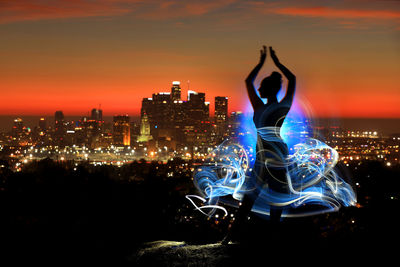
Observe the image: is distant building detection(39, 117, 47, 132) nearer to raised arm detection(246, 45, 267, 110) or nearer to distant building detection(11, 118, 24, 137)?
distant building detection(11, 118, 24, 137)

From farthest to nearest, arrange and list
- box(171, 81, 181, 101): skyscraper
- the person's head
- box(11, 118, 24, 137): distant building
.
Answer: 1. box(171, 81, 181, 101): skyscraper
2. box(11, 118, 24, 137): distant building
3. the person's head

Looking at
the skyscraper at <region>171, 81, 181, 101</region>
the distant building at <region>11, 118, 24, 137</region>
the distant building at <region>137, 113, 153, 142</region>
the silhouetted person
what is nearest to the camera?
the silhouetted person

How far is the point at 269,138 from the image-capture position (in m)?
4.22

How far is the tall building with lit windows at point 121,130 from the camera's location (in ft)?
522

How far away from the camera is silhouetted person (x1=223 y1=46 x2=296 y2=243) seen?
13.7ft

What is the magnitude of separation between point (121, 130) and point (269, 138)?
6416 inches

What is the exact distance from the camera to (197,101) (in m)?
147

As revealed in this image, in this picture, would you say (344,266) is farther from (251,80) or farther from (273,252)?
(251,80)

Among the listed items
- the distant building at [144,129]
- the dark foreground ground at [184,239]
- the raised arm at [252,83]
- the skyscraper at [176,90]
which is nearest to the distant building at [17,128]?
the distant building at [144,129]

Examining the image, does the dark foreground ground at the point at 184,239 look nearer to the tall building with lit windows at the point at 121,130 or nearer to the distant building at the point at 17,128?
the tall building with lit windows at the point at 121,130

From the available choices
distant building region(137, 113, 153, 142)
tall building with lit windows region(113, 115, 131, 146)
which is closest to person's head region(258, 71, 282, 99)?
distant building region(137, 113, 153, 142)

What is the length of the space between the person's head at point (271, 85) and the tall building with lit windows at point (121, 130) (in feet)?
503

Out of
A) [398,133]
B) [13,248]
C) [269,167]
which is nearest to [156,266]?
[269,167]

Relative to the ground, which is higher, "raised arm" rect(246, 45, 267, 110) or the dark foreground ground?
"raised arm" rect(246, 45, 267, 110)
